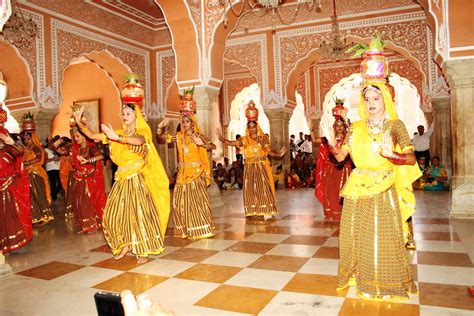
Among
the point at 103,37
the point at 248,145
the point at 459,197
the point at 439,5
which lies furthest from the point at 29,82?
the point at 459,197

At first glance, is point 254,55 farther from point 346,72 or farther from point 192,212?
point 192,212

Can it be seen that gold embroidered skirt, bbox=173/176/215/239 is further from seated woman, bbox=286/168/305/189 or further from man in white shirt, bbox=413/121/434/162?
man in white shirt, bbox=413/121/434/162

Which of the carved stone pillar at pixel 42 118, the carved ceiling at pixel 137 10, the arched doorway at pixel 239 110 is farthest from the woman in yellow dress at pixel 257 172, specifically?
the arched doorway at pixel 239 110

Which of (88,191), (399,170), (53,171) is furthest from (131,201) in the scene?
Answer: (53,171)

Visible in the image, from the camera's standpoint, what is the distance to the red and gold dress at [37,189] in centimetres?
587

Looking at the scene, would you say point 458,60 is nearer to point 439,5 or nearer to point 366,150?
point 439,5

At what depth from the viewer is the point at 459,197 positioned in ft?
17.9

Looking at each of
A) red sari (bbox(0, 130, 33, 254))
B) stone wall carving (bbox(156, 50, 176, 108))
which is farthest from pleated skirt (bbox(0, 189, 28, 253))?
stone wall carving (bbox(156, 50, 176, 108))

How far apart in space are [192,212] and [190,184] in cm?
33

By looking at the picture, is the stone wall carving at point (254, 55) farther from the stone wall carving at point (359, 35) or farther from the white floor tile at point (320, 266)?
the white floor tile at point (320, 266)

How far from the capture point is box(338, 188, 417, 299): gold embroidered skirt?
2514mm

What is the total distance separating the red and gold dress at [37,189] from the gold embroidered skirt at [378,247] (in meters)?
4.74

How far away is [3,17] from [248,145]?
3.48 meters

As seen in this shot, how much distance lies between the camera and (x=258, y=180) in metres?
5.95
